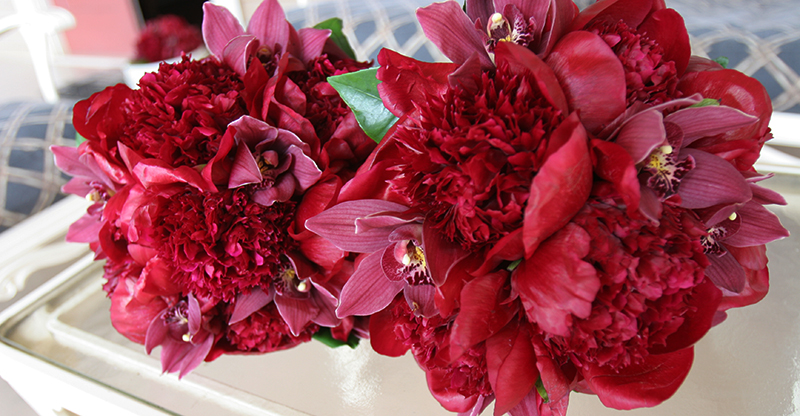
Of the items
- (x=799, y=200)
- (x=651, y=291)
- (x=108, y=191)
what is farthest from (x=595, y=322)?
(x=799, y=200)

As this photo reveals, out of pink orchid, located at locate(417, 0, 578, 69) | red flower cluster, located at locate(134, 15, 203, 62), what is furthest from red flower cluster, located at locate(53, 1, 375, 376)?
red flower cluster, located at locate(134, 15, 203, 62)

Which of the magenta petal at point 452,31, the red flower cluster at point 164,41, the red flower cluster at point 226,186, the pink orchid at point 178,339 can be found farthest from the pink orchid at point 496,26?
the red flower cluster at point 164,41

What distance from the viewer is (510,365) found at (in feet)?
0.92

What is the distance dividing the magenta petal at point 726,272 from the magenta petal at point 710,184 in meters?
0.06

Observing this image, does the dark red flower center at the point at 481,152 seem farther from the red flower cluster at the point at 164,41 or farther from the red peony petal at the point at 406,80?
the red flower cluster at the point at 164,41

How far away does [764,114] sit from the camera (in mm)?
306

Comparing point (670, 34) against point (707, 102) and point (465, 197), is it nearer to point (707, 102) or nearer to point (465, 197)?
point (707, 102)

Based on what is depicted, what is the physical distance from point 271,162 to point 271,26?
0.50ft

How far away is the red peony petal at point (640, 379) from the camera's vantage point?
28 centimetres

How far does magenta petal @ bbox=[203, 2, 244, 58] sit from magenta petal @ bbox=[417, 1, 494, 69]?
207 millimetres

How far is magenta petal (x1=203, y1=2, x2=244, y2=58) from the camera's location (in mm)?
424

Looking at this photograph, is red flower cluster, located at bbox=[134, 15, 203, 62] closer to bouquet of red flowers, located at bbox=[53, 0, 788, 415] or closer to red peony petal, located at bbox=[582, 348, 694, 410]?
bouquet of red flowers, located at bbox=[53, 0, 788, 415]

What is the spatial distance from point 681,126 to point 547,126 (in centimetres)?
8

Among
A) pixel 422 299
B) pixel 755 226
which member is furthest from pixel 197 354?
pixel 755 226
